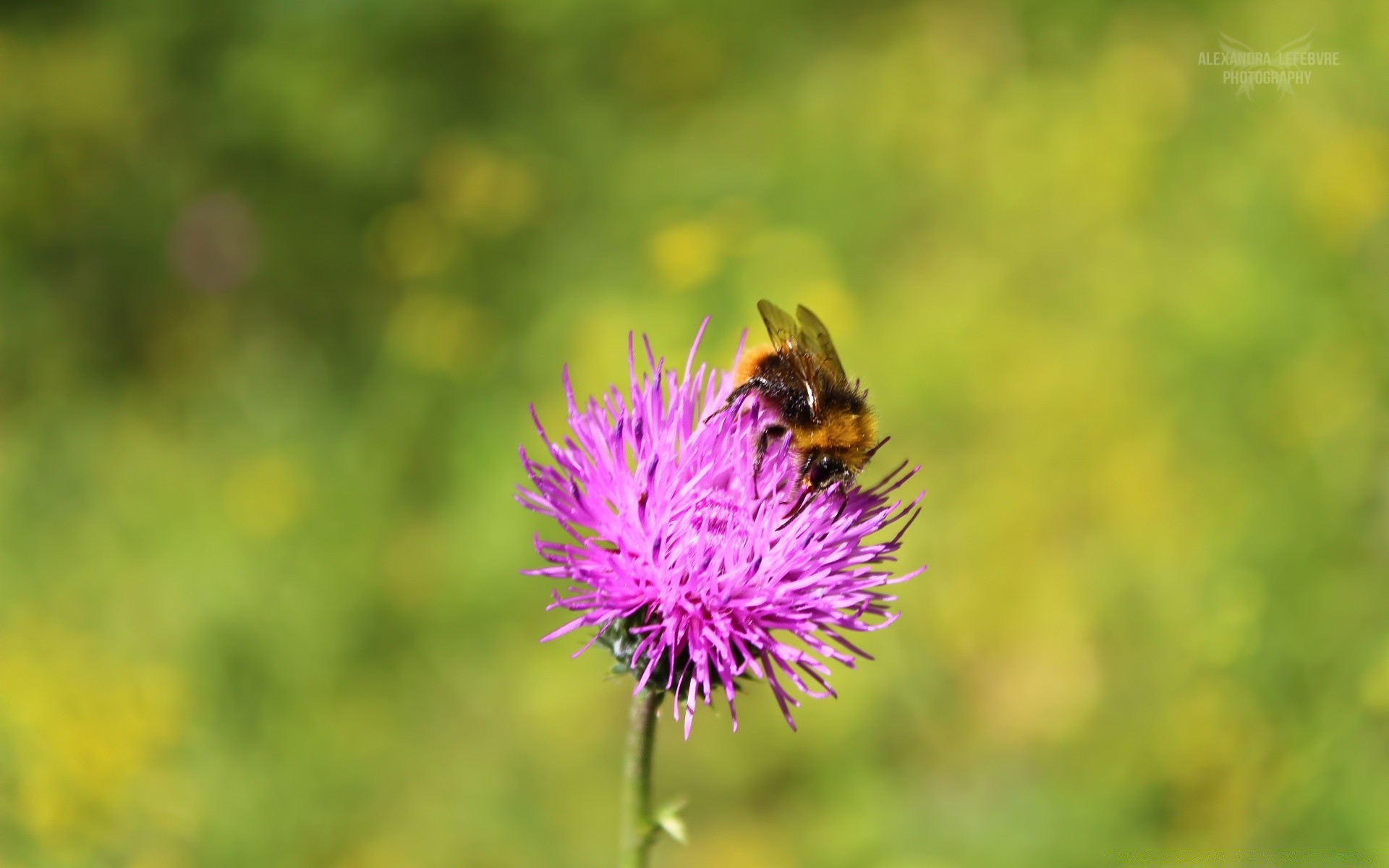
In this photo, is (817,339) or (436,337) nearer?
(817,339)

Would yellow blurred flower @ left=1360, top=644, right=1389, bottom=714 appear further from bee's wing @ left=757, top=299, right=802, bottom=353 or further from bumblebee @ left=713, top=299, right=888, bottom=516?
bee's wing @ left=757, top=299, right=802, bottom=353

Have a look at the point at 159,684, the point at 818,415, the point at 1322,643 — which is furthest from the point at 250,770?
the point at 1322,643

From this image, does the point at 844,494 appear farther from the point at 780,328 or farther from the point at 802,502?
the point at 780,328

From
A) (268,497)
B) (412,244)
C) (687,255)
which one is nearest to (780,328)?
(687,255)

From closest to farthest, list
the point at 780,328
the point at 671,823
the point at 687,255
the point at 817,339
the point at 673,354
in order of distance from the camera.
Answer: the point at 671,823 < the point at 780,328 < the point at 817,339 < the point at 687,255 < the point at 673,354

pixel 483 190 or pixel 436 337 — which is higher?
pixel 483 190

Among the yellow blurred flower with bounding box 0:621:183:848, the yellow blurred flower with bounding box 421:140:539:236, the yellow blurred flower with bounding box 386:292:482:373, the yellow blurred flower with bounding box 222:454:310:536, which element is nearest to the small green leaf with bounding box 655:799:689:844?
the yellow blurred flower with bounding box 0:621:183:848
